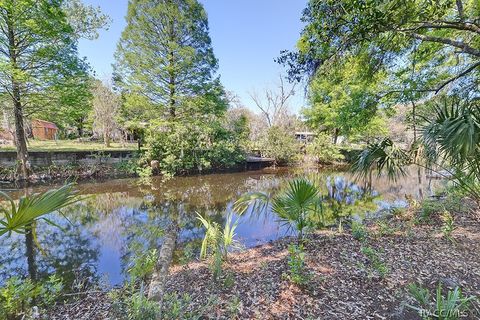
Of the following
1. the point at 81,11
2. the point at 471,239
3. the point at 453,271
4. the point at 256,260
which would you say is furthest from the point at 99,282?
the point at 81,11

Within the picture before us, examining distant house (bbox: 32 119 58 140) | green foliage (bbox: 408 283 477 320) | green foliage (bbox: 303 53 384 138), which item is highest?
distant house (bbox: 32 119 58 140)

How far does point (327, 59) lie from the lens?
4.60 meters

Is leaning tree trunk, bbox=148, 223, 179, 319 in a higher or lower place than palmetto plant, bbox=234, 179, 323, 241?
lower

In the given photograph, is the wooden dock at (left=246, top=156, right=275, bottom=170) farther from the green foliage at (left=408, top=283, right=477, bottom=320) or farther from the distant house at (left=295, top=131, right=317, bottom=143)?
the green foliage at (left=408, top=283, right=477, bottom=320)

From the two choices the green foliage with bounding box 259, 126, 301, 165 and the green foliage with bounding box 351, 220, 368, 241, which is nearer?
the green foliage with bounding box 351, 220, 368, 241

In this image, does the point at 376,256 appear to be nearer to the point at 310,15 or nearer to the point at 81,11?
the point at 310,15

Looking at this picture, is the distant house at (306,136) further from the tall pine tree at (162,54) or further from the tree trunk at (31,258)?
the tree trunk at (31,258)

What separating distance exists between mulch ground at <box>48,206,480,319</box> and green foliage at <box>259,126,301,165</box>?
46.3 feet

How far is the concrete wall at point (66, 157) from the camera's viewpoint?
10.2 meters

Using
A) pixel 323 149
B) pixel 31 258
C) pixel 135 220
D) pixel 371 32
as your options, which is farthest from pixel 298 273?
pixel 323 149

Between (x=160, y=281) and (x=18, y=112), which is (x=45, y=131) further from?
(x=160, y=281)

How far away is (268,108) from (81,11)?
18.1m


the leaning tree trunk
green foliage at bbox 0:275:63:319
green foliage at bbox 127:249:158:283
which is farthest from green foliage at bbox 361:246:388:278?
green foliage at bbox 0:275:63:319

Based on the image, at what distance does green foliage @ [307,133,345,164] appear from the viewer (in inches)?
771
